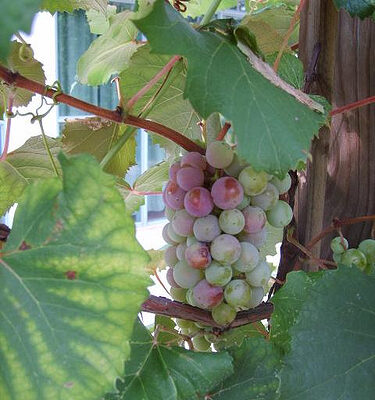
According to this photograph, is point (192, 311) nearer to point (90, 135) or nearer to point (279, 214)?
point (279, 214)

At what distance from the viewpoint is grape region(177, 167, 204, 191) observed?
21.1 inches

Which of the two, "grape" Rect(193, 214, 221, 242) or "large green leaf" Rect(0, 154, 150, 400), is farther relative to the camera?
"grape" Rect(193, 214, 221, 242)

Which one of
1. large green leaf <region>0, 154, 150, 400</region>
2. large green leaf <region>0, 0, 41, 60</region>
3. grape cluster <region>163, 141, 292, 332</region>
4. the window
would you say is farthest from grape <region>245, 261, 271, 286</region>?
the window

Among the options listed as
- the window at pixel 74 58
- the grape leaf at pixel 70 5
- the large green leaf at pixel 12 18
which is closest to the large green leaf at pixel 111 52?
the grape leaf at pixel 70 5

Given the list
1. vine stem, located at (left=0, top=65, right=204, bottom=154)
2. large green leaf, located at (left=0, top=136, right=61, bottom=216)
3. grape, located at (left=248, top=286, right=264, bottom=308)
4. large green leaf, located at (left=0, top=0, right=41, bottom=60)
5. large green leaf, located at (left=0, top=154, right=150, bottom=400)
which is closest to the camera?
large green leaf, located at (left=0, top=0, right=41, bottom=60)

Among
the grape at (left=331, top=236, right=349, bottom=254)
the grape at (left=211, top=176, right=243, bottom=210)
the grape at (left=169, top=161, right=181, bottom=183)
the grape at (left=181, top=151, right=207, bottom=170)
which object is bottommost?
the grape at (left=331, top=236, right=349, bottom=254)

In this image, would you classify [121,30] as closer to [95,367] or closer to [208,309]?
[208,309]

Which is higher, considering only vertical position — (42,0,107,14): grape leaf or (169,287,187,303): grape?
(42,0,107,14): grape leaf

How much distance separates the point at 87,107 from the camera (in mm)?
511

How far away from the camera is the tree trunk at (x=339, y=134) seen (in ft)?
2.14

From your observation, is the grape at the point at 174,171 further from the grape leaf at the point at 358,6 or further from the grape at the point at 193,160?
the grape leaf at the point at 358,6

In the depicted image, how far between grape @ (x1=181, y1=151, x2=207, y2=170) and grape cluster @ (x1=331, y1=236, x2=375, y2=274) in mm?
174

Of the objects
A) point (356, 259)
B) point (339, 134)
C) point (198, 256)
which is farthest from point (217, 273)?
point (339, 134)

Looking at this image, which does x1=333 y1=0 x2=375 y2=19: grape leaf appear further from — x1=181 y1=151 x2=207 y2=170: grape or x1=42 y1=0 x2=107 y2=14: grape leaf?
x1=42 y1=0 x2=107 y2=14: grape leaf
